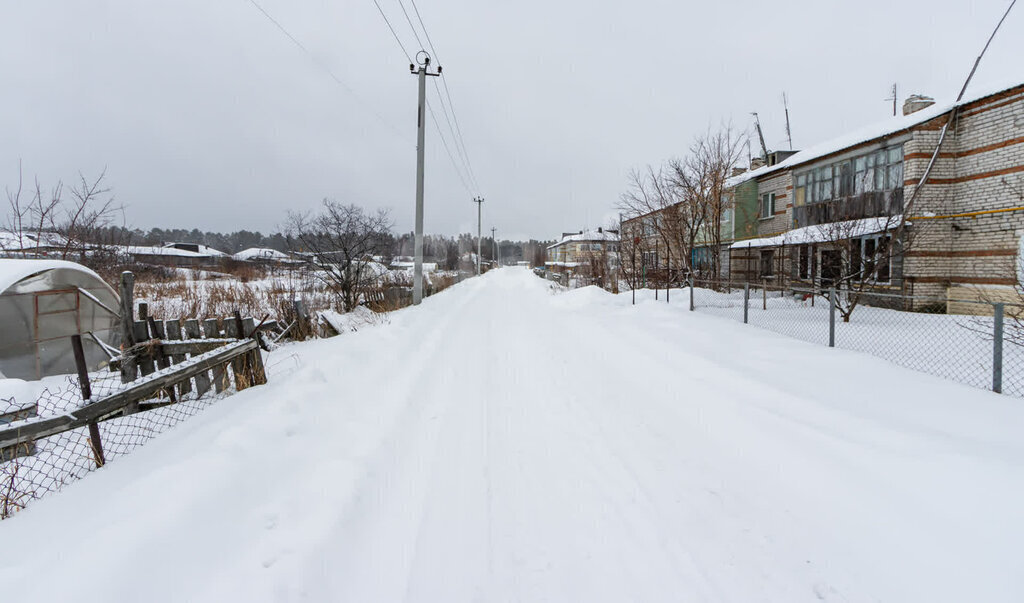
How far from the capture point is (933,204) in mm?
14727

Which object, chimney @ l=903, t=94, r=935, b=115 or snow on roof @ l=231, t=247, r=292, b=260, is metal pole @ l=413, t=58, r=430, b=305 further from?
chimney @ l=903, t=94, r=935, b=115

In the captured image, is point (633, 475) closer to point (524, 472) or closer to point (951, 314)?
point (524, 472)

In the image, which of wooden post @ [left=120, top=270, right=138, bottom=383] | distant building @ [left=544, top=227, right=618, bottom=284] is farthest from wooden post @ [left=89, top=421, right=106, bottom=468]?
distant building @ [left=544, top=227, right=618, bottom=284]

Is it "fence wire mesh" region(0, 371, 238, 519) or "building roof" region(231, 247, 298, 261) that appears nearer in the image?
"fence wire mesh" region(0, 371, 238, 519)

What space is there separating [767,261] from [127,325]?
2604cm

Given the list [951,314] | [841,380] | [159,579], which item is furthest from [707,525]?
[951,314]

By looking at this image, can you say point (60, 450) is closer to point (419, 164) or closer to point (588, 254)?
point (419, 164)

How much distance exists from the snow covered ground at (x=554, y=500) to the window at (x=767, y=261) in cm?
1886

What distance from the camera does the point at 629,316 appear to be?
12656 mm

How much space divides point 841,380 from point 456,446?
534 centimetres

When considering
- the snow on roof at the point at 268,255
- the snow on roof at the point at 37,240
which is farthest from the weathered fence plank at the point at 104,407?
the snow on roof at the point at 268,255

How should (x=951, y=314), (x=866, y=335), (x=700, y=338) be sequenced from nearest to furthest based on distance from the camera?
(x=700, y=338), (x=866, y=335), (x=951, y=314)

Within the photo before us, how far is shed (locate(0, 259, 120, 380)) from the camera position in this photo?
8.49 metres

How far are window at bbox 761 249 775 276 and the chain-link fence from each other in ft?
16.4
